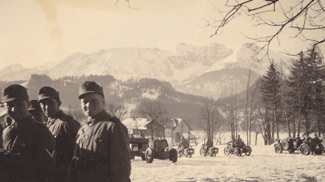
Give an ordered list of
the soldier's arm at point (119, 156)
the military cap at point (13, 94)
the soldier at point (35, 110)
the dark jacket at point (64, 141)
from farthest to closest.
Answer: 1. the soldier at point (35, 110)
2. the dark jacket at point (64, 141)
3. the military cap at point (13, 94)
4. the soldier's arm at point (119, 156)

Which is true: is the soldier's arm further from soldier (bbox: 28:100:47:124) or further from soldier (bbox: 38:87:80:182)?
soldier (bbox: 28:100:47:124)

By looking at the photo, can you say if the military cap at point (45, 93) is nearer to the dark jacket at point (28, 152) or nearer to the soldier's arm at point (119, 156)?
the dark jacket at point (28, 152)

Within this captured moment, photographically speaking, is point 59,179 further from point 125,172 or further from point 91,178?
point 125,172

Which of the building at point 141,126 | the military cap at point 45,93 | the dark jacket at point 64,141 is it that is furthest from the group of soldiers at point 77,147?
the building at point 141,126

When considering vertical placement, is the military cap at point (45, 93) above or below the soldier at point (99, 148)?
above

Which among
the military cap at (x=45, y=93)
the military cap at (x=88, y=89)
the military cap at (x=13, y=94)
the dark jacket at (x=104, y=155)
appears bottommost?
the dark jacket at (x=104, y=155)

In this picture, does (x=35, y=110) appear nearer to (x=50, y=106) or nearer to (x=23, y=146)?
(x=50, y=106)

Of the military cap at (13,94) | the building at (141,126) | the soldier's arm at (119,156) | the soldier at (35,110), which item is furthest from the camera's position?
the building at (141,126)

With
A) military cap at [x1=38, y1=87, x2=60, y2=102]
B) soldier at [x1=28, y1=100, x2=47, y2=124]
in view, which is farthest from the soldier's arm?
soldier at [x1=28, y1=100, x2=47, y2=124]
